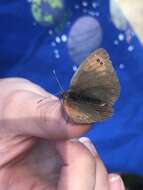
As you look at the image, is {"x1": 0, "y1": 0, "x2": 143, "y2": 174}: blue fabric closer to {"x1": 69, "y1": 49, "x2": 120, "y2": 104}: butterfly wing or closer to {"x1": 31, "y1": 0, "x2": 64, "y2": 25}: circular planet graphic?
{"x1": 31, "y1": 0, "x2": 64, "y2": 25}: circular planet graphic

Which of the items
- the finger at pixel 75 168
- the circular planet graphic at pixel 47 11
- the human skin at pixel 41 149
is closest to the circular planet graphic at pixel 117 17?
the circular planet graphic at pixel 47 11

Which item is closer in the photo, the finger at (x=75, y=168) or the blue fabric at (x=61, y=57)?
the finger at (x=75, y=168)

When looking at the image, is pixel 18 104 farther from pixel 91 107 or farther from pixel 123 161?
pixel 123 161

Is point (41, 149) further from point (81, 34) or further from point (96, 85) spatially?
point (81, 34)

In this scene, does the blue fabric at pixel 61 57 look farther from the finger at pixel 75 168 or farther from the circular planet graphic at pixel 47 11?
the finger at pixel 75 168

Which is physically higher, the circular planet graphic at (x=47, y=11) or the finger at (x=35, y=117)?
the circular planet graphic at (x=47, y=11)

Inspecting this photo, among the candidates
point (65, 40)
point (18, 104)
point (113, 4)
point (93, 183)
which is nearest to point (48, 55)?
point (65, 40)

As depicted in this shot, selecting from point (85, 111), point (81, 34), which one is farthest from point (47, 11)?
point (85, 111)
